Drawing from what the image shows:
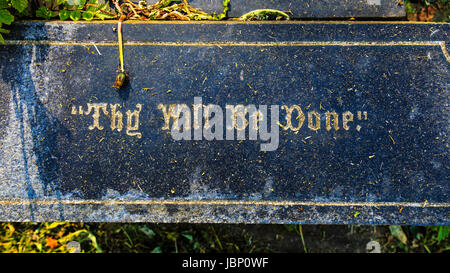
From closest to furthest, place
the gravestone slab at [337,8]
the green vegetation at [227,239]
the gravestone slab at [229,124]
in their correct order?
the gravestone slab at [229,124]
the gravestone slab at [337,8]
the green vegetation at [227,239]

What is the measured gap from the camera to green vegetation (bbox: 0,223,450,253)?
2.49 metres

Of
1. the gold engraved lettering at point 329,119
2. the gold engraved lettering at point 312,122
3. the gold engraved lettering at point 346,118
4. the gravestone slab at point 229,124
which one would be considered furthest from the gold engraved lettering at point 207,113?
the gold engraved lettering at point 346,118

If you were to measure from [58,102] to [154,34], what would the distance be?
865mm

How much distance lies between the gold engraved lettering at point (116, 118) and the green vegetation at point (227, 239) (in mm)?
983

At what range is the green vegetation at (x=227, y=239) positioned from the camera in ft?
8.16

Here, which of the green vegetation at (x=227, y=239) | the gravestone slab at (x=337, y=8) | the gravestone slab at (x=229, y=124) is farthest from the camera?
the green vegetation at (x=227, y=239)

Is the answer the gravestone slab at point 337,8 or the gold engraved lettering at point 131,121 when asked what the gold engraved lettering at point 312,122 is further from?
the gold engraved lettering at point 131,121

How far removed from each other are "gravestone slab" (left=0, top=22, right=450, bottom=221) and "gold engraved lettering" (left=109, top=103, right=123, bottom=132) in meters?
0.01

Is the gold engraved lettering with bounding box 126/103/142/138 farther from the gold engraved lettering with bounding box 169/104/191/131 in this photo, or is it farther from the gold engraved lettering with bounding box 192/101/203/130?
the gold engraved lettering with bounding box 192/101/203/130

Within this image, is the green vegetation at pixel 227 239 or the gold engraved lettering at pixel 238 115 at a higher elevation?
the gold engraved lettering at pixel 238 115

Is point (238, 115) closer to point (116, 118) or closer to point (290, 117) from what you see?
point (290, 117)

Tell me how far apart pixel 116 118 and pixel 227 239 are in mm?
1406

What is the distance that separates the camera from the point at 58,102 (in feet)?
6.75
